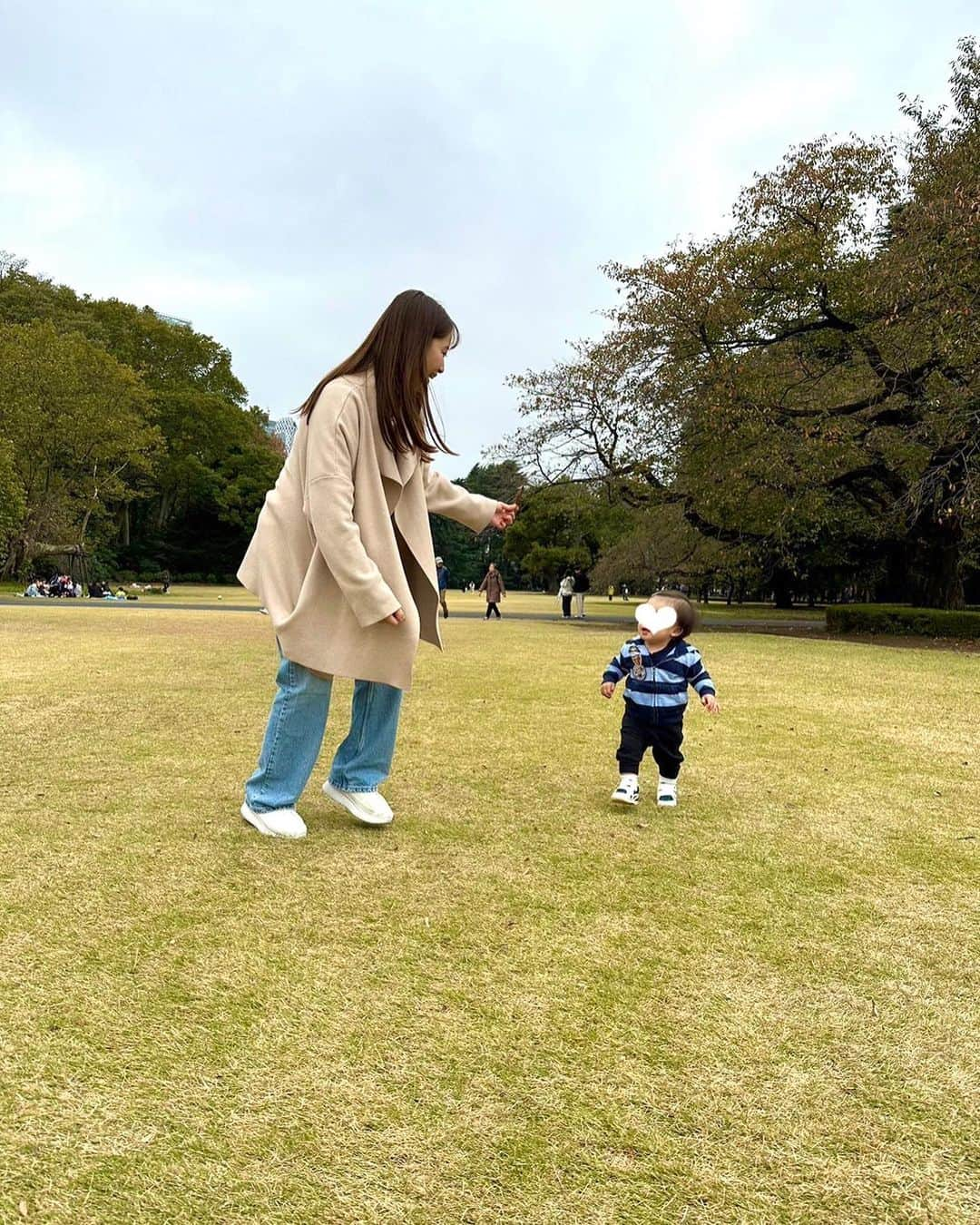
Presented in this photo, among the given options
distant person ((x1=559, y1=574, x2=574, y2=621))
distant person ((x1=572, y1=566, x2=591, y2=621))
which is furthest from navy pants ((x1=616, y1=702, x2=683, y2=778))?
distant person ((x1=572, y1=566, x2=591, y2=621))

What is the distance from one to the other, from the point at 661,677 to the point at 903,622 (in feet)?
51.6

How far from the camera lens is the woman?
3.29m

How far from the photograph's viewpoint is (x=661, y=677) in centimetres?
418

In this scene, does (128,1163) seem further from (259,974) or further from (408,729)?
(408,729)

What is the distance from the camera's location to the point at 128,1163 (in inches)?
59.8

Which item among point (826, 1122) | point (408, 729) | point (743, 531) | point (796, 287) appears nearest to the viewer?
point (826, 1122)

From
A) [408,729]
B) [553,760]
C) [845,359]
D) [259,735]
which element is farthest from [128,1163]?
[845,359]

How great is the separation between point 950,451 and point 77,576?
1284 inches

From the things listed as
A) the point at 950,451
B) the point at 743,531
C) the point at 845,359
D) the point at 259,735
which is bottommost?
the point at 259,735

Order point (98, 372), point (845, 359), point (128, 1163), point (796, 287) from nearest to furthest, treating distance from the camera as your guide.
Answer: point (128, 1163)
point (796, 287)
point (845, 359)
point (98, 372)

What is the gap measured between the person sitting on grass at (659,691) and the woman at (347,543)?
3.97 ft

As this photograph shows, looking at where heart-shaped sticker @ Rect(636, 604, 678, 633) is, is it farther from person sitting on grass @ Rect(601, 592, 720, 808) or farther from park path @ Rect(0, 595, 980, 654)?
park path @ Rect(0, 595, 980, 654)

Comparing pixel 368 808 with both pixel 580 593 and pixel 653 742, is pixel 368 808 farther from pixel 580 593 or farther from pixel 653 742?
pixel 580 593

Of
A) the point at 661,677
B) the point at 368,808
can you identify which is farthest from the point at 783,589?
the point at 368,808
